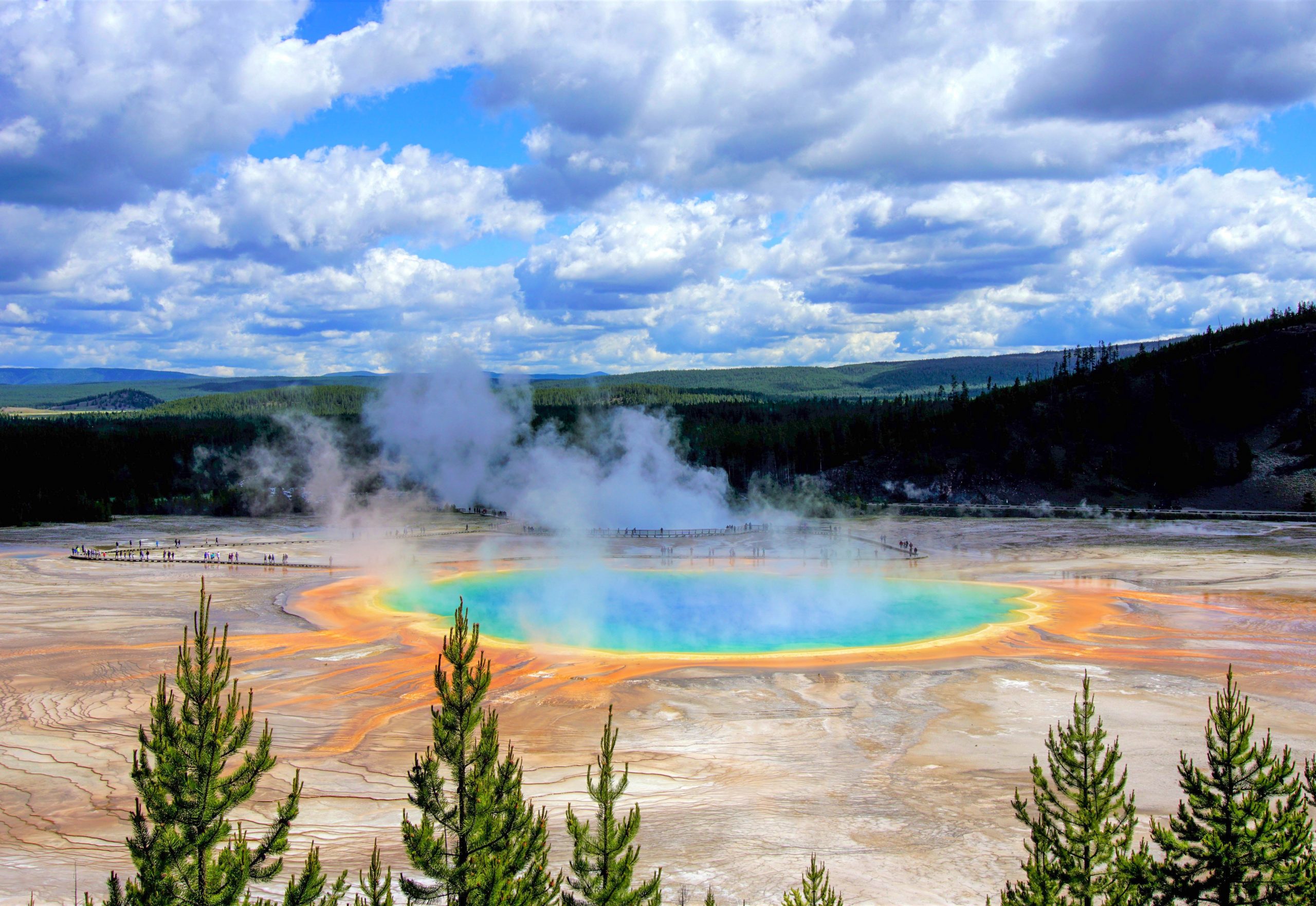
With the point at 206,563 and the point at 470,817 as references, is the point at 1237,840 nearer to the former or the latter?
the point at 470,817

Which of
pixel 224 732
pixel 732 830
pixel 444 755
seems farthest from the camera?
pixel 732 830

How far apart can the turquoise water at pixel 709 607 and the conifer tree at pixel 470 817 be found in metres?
20.0

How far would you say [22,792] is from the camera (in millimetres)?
17031

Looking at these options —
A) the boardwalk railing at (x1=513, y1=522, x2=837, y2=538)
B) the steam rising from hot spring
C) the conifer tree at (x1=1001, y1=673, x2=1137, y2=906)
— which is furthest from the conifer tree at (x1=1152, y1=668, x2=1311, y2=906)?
the steam rising from hot spring

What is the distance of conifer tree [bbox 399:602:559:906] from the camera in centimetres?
899

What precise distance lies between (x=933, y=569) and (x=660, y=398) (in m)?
119

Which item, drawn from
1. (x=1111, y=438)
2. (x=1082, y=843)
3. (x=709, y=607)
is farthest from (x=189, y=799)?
(x=1111, y=438)

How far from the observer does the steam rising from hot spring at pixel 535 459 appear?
67312 mm

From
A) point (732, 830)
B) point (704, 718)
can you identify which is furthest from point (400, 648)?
point (732, 830)

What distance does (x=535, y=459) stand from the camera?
241ft

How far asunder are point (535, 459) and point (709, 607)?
3738 cm

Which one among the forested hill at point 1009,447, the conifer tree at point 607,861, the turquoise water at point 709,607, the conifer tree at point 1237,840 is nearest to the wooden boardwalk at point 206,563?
the turquoise water at point 709,607

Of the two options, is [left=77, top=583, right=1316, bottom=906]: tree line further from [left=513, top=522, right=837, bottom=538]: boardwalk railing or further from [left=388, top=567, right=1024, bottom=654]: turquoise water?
[left=513, top=522, right=837, bottom=538]: boardwalk railing

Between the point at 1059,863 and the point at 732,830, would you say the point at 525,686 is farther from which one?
the point at 1059,863
